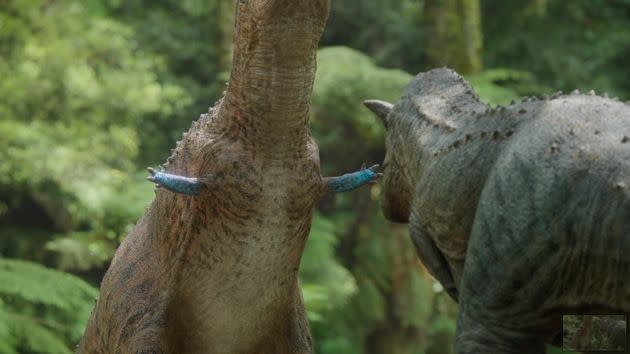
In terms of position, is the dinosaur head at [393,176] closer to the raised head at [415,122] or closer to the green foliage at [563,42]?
the raised head at [415,122]

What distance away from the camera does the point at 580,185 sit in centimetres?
311

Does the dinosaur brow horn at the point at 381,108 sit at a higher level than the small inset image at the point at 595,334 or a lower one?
higher

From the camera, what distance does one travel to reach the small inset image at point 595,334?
3.51m

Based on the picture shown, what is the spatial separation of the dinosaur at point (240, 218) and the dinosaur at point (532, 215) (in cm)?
40

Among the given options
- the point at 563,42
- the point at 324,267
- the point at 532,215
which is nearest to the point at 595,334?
the point at 532,215

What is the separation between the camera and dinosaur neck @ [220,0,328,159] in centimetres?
299

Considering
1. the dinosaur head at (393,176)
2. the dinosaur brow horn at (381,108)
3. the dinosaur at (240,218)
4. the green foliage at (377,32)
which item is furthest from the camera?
the green foliage at (377,32)

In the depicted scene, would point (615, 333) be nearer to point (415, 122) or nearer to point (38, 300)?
point (415, 122)

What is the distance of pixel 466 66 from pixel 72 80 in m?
3.44

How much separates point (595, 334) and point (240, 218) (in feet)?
4.26

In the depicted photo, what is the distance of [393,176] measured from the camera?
4223mm

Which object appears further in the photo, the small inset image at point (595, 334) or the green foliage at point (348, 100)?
the green foliage at point (348, 100)

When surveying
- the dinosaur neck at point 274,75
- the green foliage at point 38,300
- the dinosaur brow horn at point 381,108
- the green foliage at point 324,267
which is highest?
the dinosaur brow horn at point 381,108

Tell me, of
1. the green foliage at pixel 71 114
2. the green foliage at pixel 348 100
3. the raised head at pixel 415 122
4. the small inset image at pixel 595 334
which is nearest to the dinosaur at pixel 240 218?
the raised head at pixel 415 122
